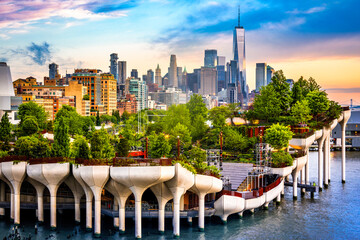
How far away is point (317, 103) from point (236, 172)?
32.0 meters

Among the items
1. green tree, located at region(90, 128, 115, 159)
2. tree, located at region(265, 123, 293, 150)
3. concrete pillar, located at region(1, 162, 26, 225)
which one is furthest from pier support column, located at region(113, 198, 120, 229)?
tree, located at region(265, 123, 293, 150)

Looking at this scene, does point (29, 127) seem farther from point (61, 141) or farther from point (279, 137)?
point (279, 137)

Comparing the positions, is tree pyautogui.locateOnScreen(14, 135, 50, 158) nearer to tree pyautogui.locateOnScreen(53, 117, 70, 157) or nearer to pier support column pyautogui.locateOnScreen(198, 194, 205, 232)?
A: tree pyautogui.locateOnScreen(53, 117, 70, 157)

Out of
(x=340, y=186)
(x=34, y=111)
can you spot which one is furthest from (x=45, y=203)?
(x=340, y=186)

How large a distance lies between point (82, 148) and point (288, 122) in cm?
4361

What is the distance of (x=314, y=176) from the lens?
8538 cm

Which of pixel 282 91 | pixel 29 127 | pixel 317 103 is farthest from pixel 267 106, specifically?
pixel 29 127

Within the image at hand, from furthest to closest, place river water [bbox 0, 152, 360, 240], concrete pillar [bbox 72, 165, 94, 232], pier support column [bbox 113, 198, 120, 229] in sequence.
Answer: pier support column [bbox 113, 198, 120, 229] < river water [bbox 0, 152, 360, 240] < concrete pillar [bbox 72, 165, 94, 232]

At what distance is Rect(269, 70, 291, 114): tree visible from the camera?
272 ft

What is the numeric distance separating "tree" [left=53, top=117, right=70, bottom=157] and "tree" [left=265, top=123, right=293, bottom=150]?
30679 mm

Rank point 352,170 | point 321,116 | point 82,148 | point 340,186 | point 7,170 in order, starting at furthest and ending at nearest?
point 352,170
point 321,116
point 340,186
point 7,170
point 82,148

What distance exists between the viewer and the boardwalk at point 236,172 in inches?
2218

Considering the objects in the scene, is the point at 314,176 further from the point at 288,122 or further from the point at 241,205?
the point at 241,205

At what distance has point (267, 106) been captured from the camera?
266 ft
